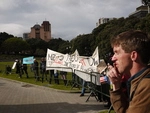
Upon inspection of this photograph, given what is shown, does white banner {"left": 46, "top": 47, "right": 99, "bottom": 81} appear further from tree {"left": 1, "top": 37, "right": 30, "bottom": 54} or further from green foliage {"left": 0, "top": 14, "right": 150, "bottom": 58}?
tree {"left": 1, "top": 37, "right": 30, "bottom": 54}

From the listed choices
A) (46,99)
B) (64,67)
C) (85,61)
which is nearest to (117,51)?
(46,99)

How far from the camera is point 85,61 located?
14391mm

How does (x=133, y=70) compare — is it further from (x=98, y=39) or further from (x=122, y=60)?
(x=98, y=39)

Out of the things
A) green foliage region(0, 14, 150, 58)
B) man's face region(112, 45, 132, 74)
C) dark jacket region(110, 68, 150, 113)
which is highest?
green foliage region(0, 14, 150, 58)

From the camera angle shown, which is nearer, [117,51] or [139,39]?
[139,39]

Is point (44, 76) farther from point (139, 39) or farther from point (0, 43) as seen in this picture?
point (0, 43)

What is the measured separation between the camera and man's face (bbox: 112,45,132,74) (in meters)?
1.84

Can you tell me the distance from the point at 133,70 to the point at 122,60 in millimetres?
110

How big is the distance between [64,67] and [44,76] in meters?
→ 3.59

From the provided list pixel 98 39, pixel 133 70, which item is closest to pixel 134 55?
pixel 133 70

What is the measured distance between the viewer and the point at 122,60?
1.87 metres

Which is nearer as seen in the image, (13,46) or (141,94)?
(141,94)

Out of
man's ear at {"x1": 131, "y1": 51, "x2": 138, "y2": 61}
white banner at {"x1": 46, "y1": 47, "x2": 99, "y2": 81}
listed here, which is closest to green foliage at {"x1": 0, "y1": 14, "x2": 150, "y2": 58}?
man's ear at {"x1": 131, "y1": 51, "x2": 138, "y2": 61}

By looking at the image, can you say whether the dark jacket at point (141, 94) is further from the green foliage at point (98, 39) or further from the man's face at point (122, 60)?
the green foliage at point (98, 39)
